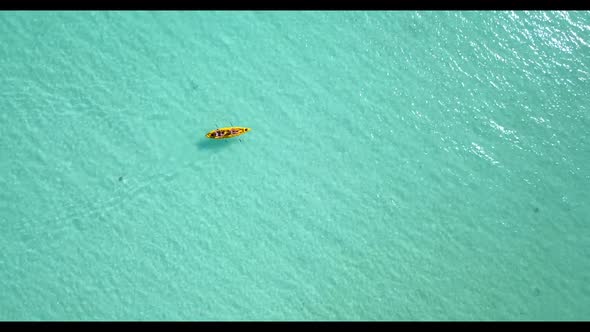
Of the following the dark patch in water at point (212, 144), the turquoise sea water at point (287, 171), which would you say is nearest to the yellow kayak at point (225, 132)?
the dark patch in water at point (212, 144)

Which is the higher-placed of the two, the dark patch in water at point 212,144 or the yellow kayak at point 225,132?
the yellow kayak at point 225,132

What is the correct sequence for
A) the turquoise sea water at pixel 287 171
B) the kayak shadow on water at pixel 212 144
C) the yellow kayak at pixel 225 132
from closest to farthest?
the turquoise sea water at pixel 287 171 < the yellow kayak at pixel 225 132 < the kayak shadow on water at pixel 212 144

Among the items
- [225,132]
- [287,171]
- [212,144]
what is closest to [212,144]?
[212,144]

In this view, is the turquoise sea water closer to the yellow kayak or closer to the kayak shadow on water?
the kayak shadow on water

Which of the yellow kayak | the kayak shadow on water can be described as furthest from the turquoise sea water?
the yellow kayak

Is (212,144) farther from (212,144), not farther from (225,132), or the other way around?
(225,132)

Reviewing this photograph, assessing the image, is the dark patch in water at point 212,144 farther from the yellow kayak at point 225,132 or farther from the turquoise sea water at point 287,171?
the yellow kayak at point 225,132

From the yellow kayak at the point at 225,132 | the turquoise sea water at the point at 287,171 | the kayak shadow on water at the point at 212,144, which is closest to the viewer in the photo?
the turquoise sea water at the point at 287,171
